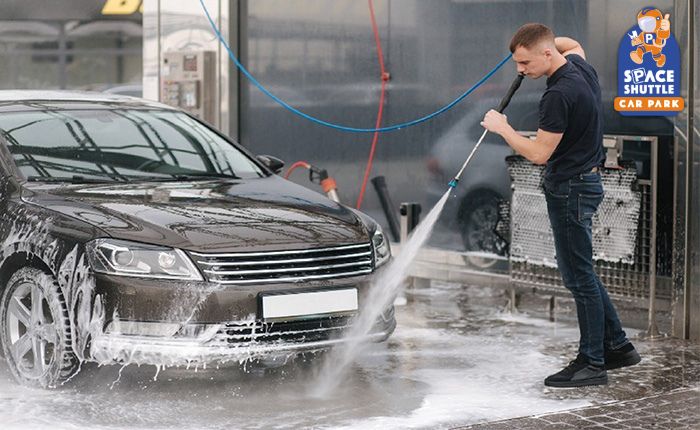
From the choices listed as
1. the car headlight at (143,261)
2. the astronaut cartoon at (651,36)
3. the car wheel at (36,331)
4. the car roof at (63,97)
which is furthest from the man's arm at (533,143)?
the car roof at (63,97)

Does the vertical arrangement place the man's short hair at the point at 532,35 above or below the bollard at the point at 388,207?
above

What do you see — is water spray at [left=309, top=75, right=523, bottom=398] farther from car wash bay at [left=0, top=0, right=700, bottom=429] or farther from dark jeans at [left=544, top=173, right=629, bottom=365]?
dark jeans at [left=544, top=173, right=629, bottom=365]

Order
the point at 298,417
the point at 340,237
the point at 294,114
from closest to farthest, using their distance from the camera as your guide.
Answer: the point at 298,417, the point at 340,237, the point at 294,114

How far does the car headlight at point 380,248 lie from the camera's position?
729 cm

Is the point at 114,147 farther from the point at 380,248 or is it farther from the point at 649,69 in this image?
the point at 649,69

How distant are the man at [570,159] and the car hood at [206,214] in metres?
1.04

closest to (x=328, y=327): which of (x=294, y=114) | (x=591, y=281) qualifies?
(x=591, y=281)

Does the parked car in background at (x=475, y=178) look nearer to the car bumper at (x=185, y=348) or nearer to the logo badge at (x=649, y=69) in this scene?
the logo badge at (x=649, y=69)

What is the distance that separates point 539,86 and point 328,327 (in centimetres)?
372

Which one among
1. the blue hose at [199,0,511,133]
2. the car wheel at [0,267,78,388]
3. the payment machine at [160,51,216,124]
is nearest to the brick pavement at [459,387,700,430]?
the car wheel at [0,267,78,388]

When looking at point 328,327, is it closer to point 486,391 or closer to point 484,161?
point 486,391

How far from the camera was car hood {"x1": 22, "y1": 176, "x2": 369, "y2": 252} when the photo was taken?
22.1ft

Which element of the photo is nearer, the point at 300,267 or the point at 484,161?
the point at 300,267

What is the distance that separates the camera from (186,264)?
6.62m
